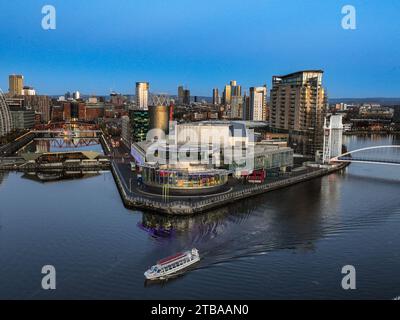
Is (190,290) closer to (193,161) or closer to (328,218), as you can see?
(328,218)

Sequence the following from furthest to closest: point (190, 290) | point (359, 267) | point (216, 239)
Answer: point (216, 239) → point (359, 267) → point (190, 290)

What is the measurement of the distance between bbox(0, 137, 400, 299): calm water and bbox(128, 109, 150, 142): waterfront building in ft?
59.3

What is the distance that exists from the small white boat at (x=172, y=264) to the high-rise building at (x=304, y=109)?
22.6 metres

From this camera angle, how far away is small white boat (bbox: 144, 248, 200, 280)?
10.6 meters

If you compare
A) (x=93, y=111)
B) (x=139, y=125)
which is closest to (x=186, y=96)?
(x=93, y=111)

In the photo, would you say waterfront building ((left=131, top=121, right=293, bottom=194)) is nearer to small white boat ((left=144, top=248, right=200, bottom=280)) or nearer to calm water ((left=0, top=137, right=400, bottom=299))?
calm water ((left=0, top=137, right=400, bottom=299))

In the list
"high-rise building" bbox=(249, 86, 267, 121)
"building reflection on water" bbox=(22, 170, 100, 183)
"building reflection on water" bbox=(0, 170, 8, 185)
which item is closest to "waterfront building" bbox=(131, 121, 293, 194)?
"building reflection on water" bbox=(22, 170, 100, 183)

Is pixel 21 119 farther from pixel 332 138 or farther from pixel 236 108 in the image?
pixel 332 138

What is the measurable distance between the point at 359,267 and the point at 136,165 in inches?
611

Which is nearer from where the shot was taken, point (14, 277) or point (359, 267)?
point (14, 277)

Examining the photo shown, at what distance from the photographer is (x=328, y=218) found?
15.9m

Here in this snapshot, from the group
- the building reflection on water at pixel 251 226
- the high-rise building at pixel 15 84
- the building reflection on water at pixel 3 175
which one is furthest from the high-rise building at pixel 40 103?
the building reflection on water at pixel 251 226
